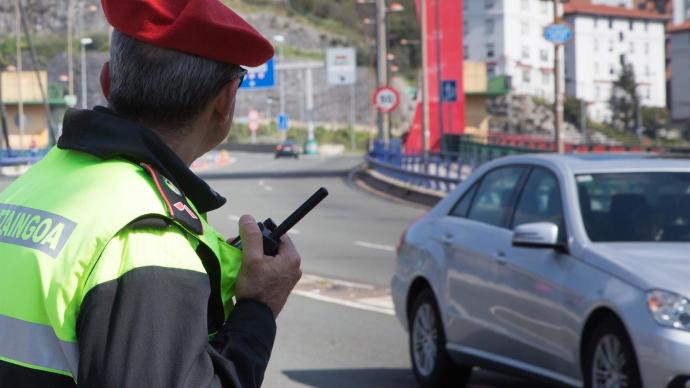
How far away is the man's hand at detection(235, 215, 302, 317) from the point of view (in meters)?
2.47

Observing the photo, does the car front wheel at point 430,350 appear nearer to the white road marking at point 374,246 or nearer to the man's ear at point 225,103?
the man's ear at point 225,103

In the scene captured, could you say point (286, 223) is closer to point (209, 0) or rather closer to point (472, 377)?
point (209, 0)

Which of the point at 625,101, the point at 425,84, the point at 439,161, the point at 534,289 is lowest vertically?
the point at 625,101

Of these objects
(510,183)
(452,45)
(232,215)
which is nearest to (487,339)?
(510,183)

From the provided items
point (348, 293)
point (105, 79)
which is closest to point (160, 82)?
point (105, 79)

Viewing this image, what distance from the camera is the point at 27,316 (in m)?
2.22

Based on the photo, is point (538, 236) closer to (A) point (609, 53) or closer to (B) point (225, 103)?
(B) point (225, 103)

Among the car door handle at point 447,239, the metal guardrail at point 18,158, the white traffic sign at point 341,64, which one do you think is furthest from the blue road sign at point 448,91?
the car door handle at point 447,239

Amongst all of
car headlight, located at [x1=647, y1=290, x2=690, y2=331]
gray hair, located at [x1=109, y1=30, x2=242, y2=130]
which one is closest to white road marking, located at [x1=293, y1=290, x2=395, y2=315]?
car headlight, located at [x1=647, y1=290, x2=690, y2=331]

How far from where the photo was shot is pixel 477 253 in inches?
326

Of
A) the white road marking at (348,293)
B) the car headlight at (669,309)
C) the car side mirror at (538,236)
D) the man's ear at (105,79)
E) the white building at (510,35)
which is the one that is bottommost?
the white road marking at (348,293)

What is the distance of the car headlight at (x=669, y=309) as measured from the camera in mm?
6426

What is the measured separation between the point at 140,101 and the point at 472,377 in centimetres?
702

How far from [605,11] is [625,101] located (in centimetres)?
801
